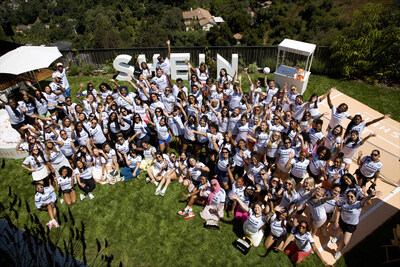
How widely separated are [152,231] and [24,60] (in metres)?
8.19

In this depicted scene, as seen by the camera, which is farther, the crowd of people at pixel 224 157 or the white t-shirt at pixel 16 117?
the white t-shirt at pixel 16 117

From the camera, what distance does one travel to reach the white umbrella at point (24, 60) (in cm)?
938

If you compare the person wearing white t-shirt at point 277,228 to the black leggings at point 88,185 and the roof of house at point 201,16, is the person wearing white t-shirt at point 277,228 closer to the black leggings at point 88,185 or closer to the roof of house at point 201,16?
the black leggings at point 88,185

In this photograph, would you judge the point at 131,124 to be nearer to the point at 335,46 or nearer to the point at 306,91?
the point at 306,91

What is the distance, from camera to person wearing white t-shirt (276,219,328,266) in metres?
5.61

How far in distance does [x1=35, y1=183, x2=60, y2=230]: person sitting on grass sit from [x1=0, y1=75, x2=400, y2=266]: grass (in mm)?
254

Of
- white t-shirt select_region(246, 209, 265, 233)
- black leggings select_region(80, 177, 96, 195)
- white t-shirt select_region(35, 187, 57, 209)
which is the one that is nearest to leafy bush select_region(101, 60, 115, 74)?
black leggings select_region(80, 177, 96, 195)

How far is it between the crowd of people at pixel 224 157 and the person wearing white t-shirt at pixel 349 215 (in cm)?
2

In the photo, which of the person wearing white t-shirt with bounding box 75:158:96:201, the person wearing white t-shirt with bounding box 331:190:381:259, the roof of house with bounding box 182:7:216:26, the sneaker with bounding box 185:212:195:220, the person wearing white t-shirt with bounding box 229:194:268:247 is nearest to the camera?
the person wearing white t-shirt with bounding box 331:190:381:259

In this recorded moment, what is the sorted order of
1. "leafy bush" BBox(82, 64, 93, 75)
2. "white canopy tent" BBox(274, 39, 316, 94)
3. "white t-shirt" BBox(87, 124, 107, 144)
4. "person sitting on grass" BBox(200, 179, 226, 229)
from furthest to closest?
"leafy bush" BBox(82, 64, 93, 75)
"white canopy tent" BBox(274, 39, 316, 94)
"white t-shirt" BBox(87, 124, 107, 144)
"person sitting on grass" BBox(200, 179, 226, 229)

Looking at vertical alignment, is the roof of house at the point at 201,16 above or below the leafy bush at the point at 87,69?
below

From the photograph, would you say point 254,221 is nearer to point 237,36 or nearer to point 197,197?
point 197,197

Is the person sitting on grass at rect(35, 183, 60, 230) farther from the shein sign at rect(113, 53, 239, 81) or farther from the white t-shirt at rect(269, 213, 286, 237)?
the shein sign at rect(113, 53, 239, 81)

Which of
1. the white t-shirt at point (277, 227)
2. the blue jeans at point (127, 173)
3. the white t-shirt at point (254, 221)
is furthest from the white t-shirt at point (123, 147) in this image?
the white t-shirt at point (277, 227)
